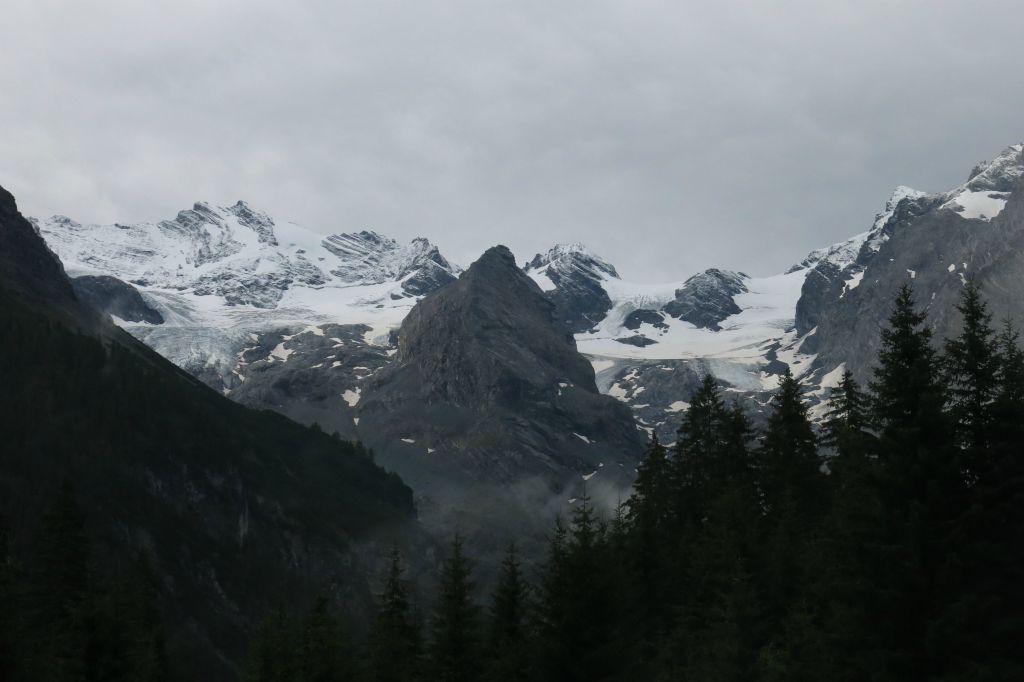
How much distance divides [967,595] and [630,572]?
35447mm

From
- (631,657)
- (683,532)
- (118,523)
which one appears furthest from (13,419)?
(631,657)

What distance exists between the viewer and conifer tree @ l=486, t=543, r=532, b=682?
5153 centimetres

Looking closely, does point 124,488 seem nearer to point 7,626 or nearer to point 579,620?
point 579,620

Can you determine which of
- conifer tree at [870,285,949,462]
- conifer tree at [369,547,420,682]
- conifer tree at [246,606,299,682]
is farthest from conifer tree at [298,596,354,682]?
conifer tree at [870,285,949,462]

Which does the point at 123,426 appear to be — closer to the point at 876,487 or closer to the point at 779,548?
the point at 779,548

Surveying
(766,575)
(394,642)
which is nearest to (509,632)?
(394,642)

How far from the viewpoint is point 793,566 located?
56.5m

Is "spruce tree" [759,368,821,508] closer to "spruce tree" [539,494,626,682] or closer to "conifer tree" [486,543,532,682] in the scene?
"conifer tree" [486,543,532,682]

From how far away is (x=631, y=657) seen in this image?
5212 centimetres

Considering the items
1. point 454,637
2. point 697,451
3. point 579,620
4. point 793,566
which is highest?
point 697,451

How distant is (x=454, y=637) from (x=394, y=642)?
15.7 feet

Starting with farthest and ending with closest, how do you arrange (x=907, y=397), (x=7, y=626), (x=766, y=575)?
1. (x=766, y=575)
2. (x=7, y=626)
3. (x=907, y=397)

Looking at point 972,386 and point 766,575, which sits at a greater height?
point 972,386

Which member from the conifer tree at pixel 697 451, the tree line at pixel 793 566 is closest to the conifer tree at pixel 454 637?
the tree line at pixel 793 566
